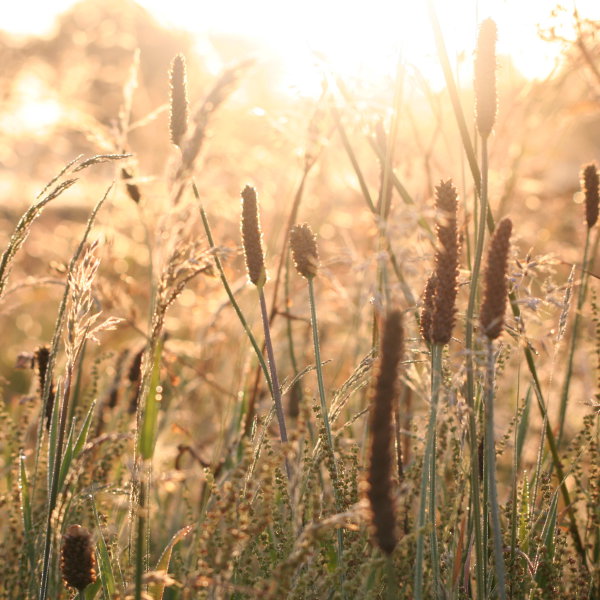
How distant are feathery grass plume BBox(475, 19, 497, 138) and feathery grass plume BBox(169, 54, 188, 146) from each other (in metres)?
0.42

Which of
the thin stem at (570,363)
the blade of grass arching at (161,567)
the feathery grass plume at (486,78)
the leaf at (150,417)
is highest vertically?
the feathery grass plume at (486,78)

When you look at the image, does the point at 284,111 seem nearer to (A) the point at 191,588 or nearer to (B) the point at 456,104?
(B) the point at 456,104

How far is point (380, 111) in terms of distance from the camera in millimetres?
1305

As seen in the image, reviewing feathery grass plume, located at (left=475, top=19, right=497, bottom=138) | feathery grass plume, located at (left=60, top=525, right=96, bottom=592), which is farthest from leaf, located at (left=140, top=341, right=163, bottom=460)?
feathery grass plume, located at (left=475, top=19, right=497, bottom=138)

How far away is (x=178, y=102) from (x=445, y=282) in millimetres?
491

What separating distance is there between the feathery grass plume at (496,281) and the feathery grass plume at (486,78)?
0.17m

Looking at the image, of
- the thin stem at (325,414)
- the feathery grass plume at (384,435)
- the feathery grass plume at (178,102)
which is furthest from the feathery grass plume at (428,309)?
the feathery grass plume at (178,102)

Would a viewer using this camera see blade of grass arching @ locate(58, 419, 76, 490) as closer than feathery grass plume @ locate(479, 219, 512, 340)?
No

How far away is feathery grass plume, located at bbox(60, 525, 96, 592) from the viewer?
1017mm

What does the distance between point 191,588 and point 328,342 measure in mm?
2845

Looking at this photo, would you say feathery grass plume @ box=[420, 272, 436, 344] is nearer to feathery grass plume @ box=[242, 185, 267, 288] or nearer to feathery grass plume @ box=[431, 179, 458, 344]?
feathery grass plume @ box=[431, 179, 458, 344]

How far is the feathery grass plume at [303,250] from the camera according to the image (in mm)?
1115

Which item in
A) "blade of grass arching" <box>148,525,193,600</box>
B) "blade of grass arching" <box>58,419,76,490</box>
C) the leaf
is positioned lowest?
"blade of grass arching" <box>148,525,193,600</box>

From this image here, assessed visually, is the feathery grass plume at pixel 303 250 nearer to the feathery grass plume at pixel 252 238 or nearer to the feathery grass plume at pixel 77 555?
the feathery grass plume at pixel 252 238
